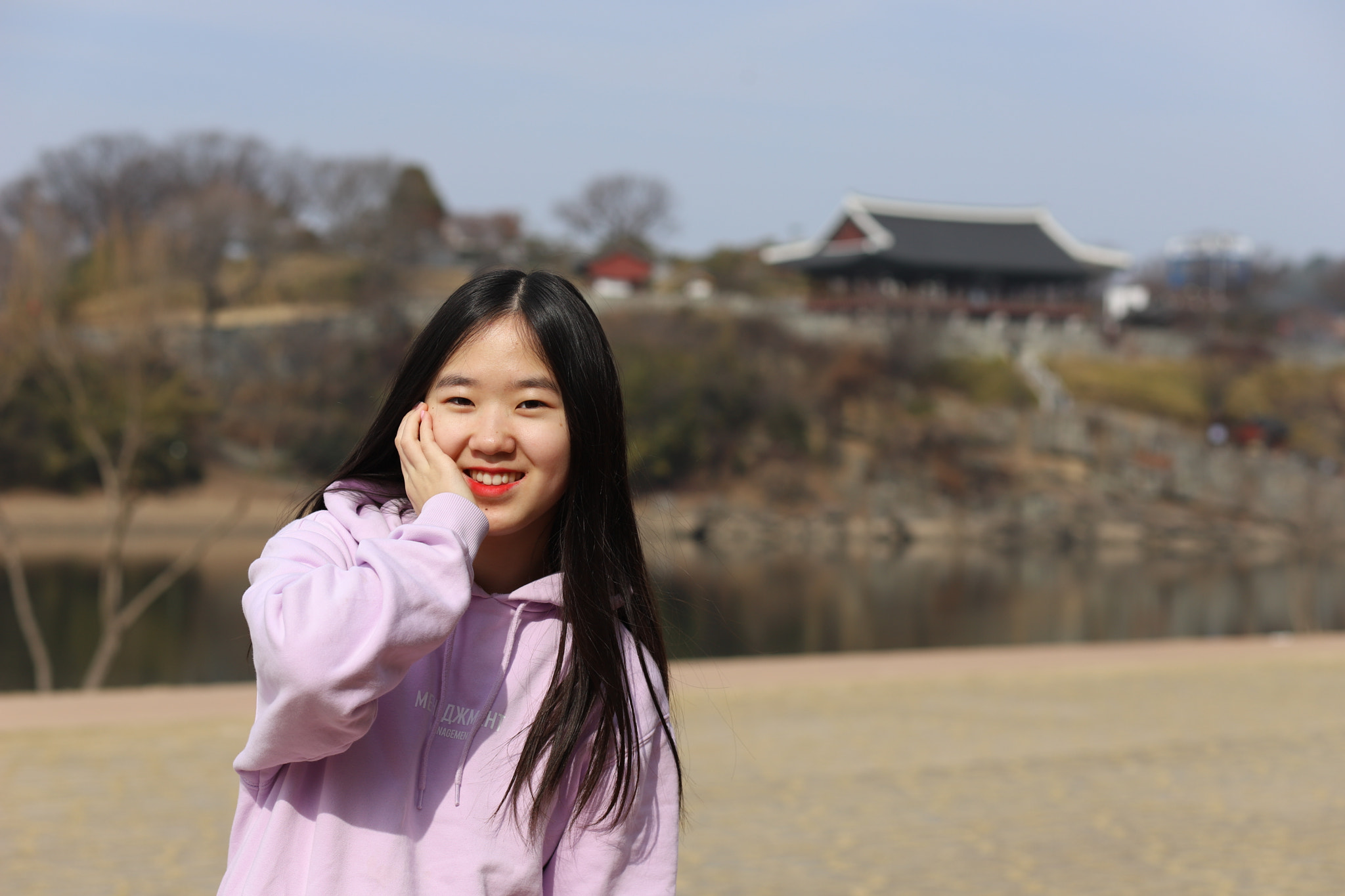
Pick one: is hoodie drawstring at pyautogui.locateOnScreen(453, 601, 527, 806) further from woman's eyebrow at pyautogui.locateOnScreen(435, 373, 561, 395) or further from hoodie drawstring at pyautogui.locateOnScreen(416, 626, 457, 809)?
woman's eyebrow at pyautogui.locateOnScreen(435, 373, 561, 395)

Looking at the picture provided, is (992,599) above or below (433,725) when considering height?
below

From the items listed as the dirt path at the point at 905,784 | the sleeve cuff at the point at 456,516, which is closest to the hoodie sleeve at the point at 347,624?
the sleeve cuff at the point at 456,516

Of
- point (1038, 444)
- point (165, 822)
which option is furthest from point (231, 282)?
point (165, 822)

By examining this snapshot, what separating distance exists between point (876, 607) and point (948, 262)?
1861 centimetres

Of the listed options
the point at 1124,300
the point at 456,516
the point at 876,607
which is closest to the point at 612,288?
the point at 1124,300

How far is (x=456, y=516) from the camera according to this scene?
101 cm

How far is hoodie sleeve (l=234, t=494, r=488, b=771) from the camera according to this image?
0.93 meters

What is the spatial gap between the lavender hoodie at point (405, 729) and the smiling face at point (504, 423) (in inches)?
2.9

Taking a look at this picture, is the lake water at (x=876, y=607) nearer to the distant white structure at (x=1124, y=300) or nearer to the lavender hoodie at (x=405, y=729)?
the lavender hoodie at (x=405, y=729)

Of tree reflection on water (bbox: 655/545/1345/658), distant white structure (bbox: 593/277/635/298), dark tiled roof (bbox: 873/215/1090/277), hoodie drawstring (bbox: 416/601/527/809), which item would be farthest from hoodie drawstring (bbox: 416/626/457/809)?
dark tiled roof (bbox: 873/215/1090/277)

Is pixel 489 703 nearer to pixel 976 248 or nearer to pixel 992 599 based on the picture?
pixel 992 599

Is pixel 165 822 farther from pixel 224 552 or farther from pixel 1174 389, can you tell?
pixel 1174 389

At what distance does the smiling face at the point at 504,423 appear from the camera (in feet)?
3.58

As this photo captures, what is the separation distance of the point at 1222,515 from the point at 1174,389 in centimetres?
506
